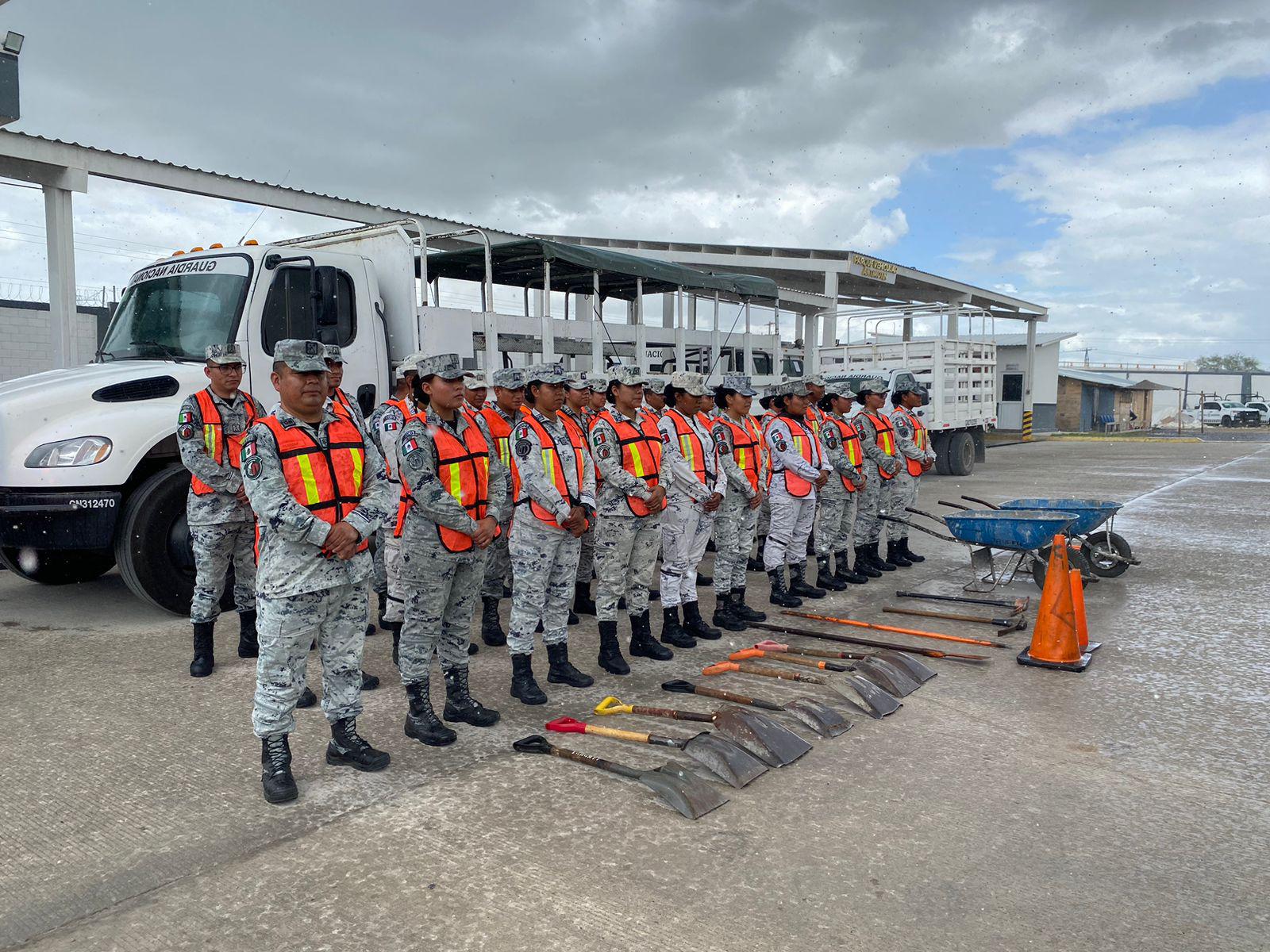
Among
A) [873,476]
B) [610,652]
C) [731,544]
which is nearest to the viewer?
[610,652]

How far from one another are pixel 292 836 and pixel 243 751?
96 centimetres

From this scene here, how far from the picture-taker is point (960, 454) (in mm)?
17438

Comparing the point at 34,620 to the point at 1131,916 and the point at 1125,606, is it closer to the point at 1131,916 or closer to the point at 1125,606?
the point at 1131,916

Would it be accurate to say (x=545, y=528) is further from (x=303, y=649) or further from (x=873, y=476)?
(x=873, y=476)

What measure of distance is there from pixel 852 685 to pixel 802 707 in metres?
0.45

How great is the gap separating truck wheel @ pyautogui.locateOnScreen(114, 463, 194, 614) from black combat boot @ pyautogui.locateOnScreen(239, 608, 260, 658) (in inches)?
38.3

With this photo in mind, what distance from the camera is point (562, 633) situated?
5.14m

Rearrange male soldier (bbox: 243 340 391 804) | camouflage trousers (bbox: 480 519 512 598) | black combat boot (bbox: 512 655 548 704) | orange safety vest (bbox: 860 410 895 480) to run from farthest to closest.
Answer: orange safety vest (bbox: 860 410 895 480), camouflage trousers (bbox: 480 519 512 598), black combat boot (bbox: 512 655 548 704), male soldier (bbox: 243 340 391 804)

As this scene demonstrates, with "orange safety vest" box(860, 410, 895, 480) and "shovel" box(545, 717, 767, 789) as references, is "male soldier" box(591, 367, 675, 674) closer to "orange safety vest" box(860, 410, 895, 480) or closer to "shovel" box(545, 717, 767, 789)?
"shovel" box(545, 717, 767, 789)

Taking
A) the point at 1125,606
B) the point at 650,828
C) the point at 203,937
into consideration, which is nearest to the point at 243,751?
the point at 203,937

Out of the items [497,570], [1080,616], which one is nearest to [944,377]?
[1080,616]

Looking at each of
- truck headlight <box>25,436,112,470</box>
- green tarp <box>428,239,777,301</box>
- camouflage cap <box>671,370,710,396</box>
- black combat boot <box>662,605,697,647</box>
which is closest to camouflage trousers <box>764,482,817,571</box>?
black combat boot <box>662,605,697,647</box>

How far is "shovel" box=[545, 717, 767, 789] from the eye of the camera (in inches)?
148

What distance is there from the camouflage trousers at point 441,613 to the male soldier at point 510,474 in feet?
4.20
